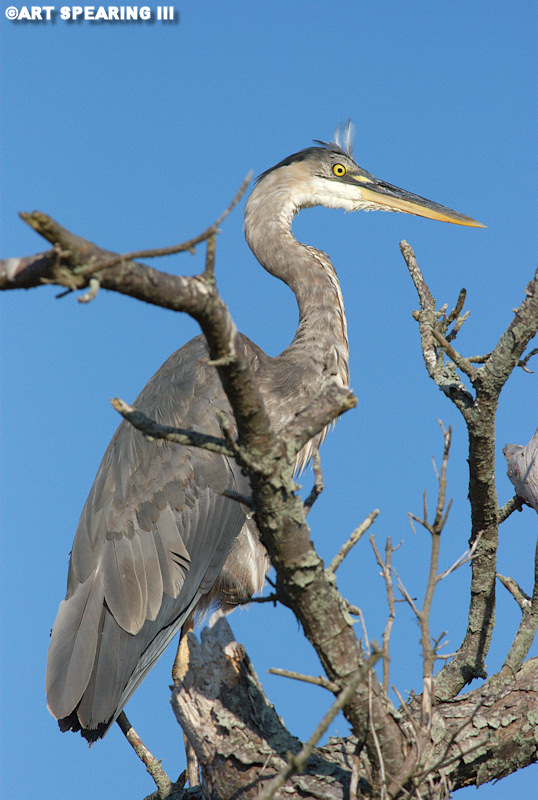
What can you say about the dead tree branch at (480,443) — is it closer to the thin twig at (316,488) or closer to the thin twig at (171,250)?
the thin twig at (316,488)

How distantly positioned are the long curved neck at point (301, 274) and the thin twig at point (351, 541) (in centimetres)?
208

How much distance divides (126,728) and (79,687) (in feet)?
1.31

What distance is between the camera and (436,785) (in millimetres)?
2205

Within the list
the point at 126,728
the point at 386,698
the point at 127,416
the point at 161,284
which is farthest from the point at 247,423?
the point at 126,728

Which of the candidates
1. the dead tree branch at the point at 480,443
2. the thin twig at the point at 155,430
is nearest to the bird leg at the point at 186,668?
the dead tree branch at the point at 480,443

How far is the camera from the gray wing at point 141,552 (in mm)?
3379

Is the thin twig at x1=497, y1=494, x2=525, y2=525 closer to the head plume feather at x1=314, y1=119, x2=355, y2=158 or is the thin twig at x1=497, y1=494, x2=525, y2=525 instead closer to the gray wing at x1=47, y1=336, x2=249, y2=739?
the gray wing at x1=47, y1=336, x2=249, y2=739

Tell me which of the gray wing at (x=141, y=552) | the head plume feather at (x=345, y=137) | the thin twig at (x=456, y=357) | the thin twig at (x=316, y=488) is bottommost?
the thin twig at (x=316, y=488)

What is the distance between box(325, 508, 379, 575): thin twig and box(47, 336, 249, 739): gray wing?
1.79 meters

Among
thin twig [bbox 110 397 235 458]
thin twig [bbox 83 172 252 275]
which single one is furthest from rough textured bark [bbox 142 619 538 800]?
thin twig [bbox 83 172 252 275]

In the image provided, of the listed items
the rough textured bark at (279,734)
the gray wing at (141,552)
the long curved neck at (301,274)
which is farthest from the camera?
the long curved neck at (301,274)

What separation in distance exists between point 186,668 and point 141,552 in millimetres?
680

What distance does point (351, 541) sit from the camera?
1882mm

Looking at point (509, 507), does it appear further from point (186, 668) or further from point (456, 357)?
point (186, 668)
